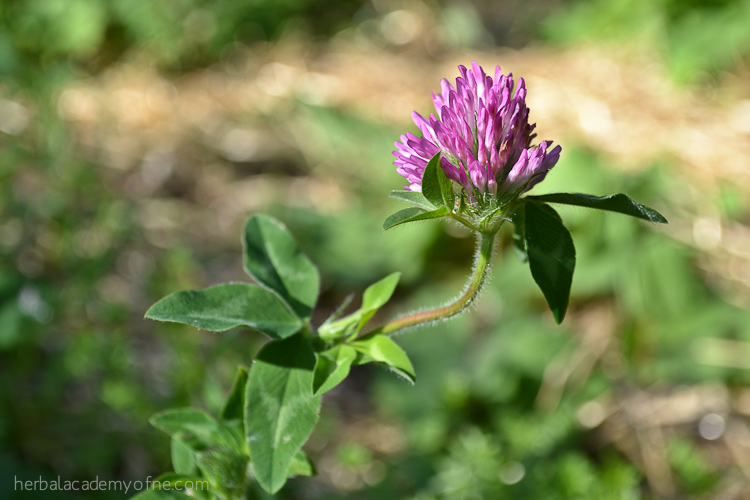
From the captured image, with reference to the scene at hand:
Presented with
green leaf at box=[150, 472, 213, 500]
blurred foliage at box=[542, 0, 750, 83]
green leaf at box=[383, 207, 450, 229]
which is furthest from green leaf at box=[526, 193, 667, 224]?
blurred foliage at box=[542, 0, 750, 83]

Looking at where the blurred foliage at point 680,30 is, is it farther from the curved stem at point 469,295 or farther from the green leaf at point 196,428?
the green leaf at point 196,428

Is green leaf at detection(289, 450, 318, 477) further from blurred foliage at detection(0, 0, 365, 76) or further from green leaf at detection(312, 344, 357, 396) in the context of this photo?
blurred foliage at detection(0, 0, 365, 76)

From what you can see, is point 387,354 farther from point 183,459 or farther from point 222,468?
point 183,459

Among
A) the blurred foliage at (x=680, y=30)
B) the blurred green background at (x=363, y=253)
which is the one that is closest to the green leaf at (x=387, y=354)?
the blurred green background at (x=363, y=253)

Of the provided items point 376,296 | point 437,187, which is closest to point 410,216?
point 437,187

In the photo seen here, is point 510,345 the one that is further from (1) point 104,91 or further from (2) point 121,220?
(1) point 104,91
